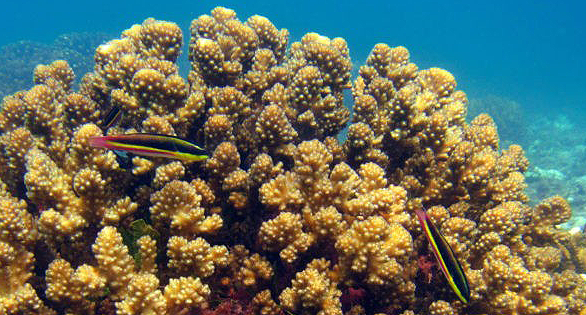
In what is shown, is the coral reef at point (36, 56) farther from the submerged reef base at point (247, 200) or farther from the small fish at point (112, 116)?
the submerged reef base at point (247, 200)

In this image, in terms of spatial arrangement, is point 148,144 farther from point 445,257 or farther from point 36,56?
point 36,56

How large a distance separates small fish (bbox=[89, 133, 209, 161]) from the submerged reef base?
28cm

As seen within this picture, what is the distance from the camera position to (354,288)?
2742 mm

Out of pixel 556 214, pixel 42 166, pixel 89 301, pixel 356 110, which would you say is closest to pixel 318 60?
pixel 356 110

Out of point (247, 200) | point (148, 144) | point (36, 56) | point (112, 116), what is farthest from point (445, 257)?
point (36, 56)

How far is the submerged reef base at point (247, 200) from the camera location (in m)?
2.39

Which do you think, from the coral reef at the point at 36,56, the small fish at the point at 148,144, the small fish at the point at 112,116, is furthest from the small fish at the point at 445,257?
the coral reef at the point at 36,56

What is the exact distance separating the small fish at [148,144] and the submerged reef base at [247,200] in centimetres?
28

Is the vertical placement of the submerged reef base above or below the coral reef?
below

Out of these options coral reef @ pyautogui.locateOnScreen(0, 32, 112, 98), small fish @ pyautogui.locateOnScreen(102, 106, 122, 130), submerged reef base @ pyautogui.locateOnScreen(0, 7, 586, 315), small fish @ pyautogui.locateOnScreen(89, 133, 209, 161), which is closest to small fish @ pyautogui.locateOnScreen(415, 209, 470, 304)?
submerged reef base @ pyautogui.locateOnScreen(0, 7, 586, 315)

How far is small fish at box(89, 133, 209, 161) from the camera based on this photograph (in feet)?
7.52

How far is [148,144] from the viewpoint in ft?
7.61

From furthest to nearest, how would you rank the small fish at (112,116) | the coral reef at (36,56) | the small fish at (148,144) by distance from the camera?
the coral reef at (36,56)
the small fish at (112,116)
the small fish at (148,144)

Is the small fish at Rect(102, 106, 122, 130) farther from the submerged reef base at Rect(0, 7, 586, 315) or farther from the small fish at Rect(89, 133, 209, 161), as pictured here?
the small fish at Rect(89, 133, 209, 161)
